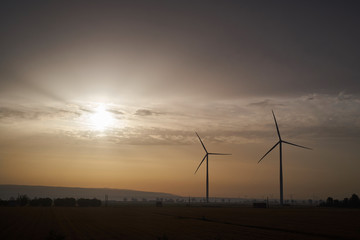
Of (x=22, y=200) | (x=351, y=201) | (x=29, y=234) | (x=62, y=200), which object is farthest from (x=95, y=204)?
(x=29, y=234)

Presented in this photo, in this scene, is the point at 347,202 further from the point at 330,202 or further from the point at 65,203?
the point at 65,203

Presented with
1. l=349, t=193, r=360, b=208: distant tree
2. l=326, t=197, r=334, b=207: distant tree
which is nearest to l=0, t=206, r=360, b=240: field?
l=349, t=193, r=360, b=208: distant tree

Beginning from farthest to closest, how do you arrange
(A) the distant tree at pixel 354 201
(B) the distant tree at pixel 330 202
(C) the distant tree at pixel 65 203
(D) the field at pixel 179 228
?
(B) the distant tree at pixel 330 202
(C) the distant tree at pixel 65 203
(A) the distant tree at pixel 354 201
(D) the field at pixel 179 228

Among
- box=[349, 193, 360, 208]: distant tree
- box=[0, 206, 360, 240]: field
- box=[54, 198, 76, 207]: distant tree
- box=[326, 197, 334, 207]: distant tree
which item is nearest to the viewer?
box=[0, 206, 360, 240]: field

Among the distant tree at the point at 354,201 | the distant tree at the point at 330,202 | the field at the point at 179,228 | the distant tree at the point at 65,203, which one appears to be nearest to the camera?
the field at the point at 179,228

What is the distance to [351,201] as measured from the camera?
173 m

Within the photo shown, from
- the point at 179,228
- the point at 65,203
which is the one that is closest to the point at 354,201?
the point at 65,203

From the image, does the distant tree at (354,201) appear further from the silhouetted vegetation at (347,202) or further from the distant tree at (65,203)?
the distant tree at (65,203)

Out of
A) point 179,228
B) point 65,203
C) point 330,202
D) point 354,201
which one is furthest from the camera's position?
point 330,202

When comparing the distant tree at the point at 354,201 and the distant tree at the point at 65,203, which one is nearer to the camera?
the distant tree at the point at 354,201

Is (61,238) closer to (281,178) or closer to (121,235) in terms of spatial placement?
(121,235)

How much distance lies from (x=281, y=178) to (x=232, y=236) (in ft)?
261

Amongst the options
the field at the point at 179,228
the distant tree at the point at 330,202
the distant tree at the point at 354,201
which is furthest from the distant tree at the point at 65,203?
the distant tree at the point at 354,201

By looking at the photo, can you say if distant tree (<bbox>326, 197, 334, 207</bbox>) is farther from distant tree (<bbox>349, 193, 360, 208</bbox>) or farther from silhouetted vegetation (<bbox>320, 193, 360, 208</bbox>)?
distant tree (<bbox>349, 193, 360, 208</bbox>)
